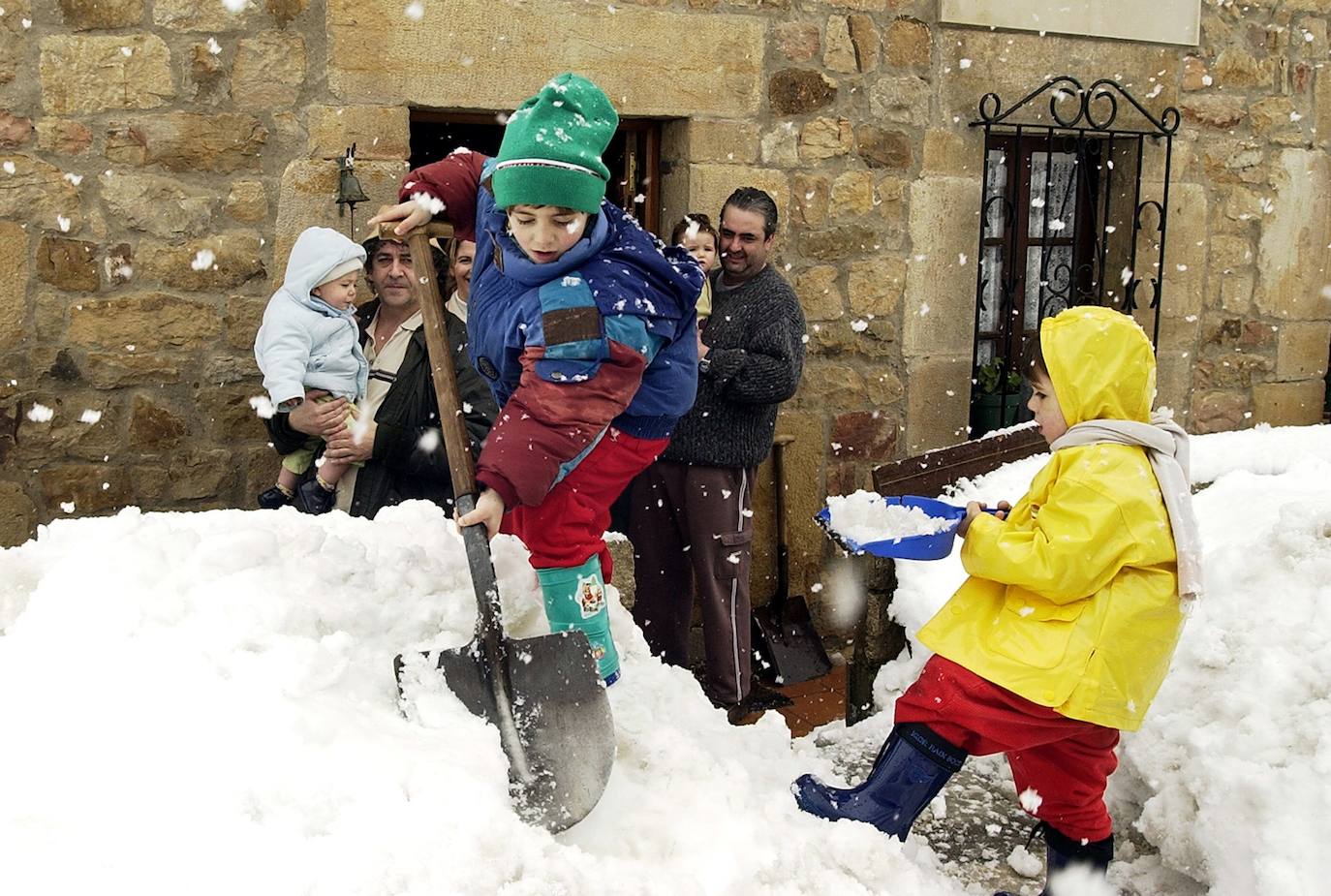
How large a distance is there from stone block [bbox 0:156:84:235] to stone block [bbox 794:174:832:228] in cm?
278

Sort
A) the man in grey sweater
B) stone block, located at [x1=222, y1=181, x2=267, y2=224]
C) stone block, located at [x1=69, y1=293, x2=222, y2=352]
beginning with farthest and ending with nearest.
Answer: the man in grey sweater → stone block, located at [x1=222, y1=181, x2=267, y2=224] → stone block, located at [x1=69, y1=293, x2=222, y2=352]

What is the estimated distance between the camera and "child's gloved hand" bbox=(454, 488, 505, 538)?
7.77ft

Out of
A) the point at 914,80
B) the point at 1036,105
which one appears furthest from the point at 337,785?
the point at 1036,105

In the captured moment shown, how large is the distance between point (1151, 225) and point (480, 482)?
4.55 metres

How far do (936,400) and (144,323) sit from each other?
3415mm

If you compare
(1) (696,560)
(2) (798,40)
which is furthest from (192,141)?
(2) (798,40)

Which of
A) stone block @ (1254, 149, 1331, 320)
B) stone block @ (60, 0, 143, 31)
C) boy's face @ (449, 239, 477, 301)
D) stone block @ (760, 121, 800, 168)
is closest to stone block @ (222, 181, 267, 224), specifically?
stone block @ (60, 0, 143, 31)

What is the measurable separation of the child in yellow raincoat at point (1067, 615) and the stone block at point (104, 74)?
2.97 metres

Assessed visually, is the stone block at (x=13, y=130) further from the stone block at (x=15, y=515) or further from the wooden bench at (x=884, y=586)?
the wooden bench at (x=884, y=586)

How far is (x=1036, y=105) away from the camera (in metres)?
5.56

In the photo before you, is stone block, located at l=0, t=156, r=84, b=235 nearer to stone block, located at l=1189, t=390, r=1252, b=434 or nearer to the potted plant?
the potted plant

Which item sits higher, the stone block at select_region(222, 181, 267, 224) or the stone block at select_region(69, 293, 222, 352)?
the stone block at select_region(222, 181, 267, 224)

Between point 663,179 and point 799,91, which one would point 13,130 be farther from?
point 799,91

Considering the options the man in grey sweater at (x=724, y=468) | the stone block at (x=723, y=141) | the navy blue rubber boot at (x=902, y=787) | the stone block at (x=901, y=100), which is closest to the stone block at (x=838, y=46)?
the stone block at (x=901, y=100)
